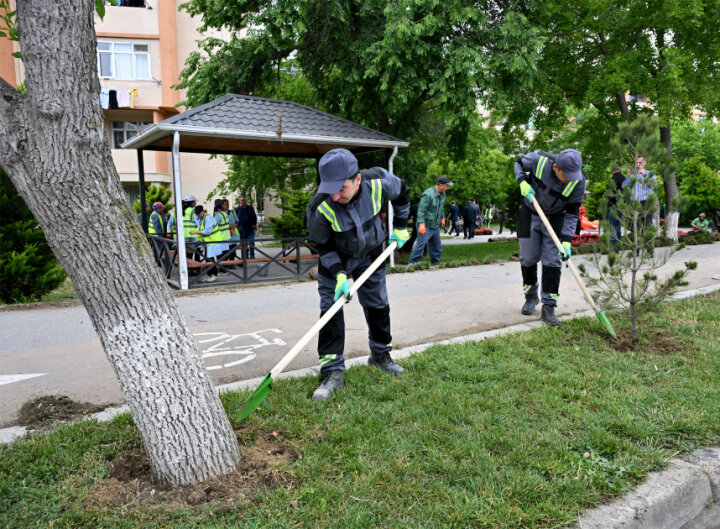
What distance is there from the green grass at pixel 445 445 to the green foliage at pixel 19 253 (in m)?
6.43

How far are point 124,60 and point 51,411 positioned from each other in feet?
85.1

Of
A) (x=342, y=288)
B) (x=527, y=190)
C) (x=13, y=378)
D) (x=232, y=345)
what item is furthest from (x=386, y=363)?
(x=13, y=378)

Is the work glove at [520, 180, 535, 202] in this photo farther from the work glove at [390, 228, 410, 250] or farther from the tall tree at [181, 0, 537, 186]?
the tall tree at [181, 0, 537, 186]

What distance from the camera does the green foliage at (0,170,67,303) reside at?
28.0 feet

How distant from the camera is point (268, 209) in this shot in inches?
1405

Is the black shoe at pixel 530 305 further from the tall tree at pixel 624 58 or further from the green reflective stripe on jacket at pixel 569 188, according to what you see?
the tall tree at pixel 624 58

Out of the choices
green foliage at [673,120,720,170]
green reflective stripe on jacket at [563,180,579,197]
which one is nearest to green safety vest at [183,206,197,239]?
green reflective stripe on jacket at [563,180,579,197]

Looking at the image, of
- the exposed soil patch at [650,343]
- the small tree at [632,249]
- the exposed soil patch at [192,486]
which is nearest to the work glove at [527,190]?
the small tree at [632,249]

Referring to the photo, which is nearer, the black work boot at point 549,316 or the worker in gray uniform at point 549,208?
the worker in gray uniform at point 549,208

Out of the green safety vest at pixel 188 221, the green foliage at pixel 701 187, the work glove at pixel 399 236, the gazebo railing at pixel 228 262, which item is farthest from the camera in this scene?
the green foliage at pixel 701 187

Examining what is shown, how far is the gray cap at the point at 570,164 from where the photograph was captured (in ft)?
→ 17.9

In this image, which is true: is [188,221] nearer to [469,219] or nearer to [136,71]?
[469,219]

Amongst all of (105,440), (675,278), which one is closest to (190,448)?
(105,440)

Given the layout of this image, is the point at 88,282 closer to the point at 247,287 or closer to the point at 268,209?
the point at 247,287
